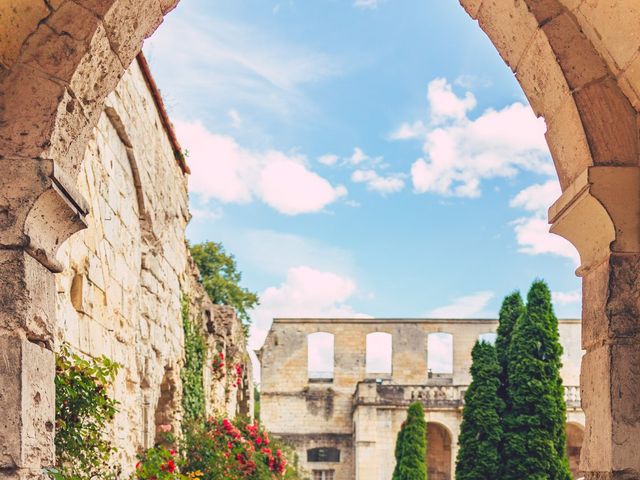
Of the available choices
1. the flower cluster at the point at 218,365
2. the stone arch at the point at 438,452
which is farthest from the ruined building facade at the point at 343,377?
the flower cluster at the point at 218,365

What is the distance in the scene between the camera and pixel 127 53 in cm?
340

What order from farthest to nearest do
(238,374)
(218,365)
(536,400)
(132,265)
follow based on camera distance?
(536,400) < (238,374) < (218,365) < (132,265)

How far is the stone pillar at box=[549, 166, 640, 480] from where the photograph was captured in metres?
3.12

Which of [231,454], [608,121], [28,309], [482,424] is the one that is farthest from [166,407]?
[482,424]

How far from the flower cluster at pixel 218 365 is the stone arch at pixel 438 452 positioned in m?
20.9

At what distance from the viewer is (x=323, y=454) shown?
31562 millimetres

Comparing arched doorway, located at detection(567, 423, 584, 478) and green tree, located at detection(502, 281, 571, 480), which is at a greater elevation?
green tree, located at detection(502, 281, 571, 480)

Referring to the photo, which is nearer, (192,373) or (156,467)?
(156,467)

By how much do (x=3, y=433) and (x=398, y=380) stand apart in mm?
29377

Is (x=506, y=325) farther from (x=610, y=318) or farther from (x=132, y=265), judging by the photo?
(x=610, y=318)

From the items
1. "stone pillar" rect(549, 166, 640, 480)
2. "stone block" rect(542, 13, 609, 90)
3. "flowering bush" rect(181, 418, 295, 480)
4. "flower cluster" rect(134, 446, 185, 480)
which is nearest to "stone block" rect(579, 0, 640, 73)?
"stone block" rect(542, 13, 609, 90)

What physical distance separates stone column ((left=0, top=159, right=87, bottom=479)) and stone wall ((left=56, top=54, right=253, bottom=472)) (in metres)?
1.29

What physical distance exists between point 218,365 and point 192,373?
2.03 m

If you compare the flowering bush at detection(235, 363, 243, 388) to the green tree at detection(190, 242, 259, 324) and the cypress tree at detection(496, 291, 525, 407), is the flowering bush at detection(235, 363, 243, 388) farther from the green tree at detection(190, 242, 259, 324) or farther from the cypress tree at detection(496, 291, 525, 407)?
the green tree at detection(190, 242, 259, 324)
